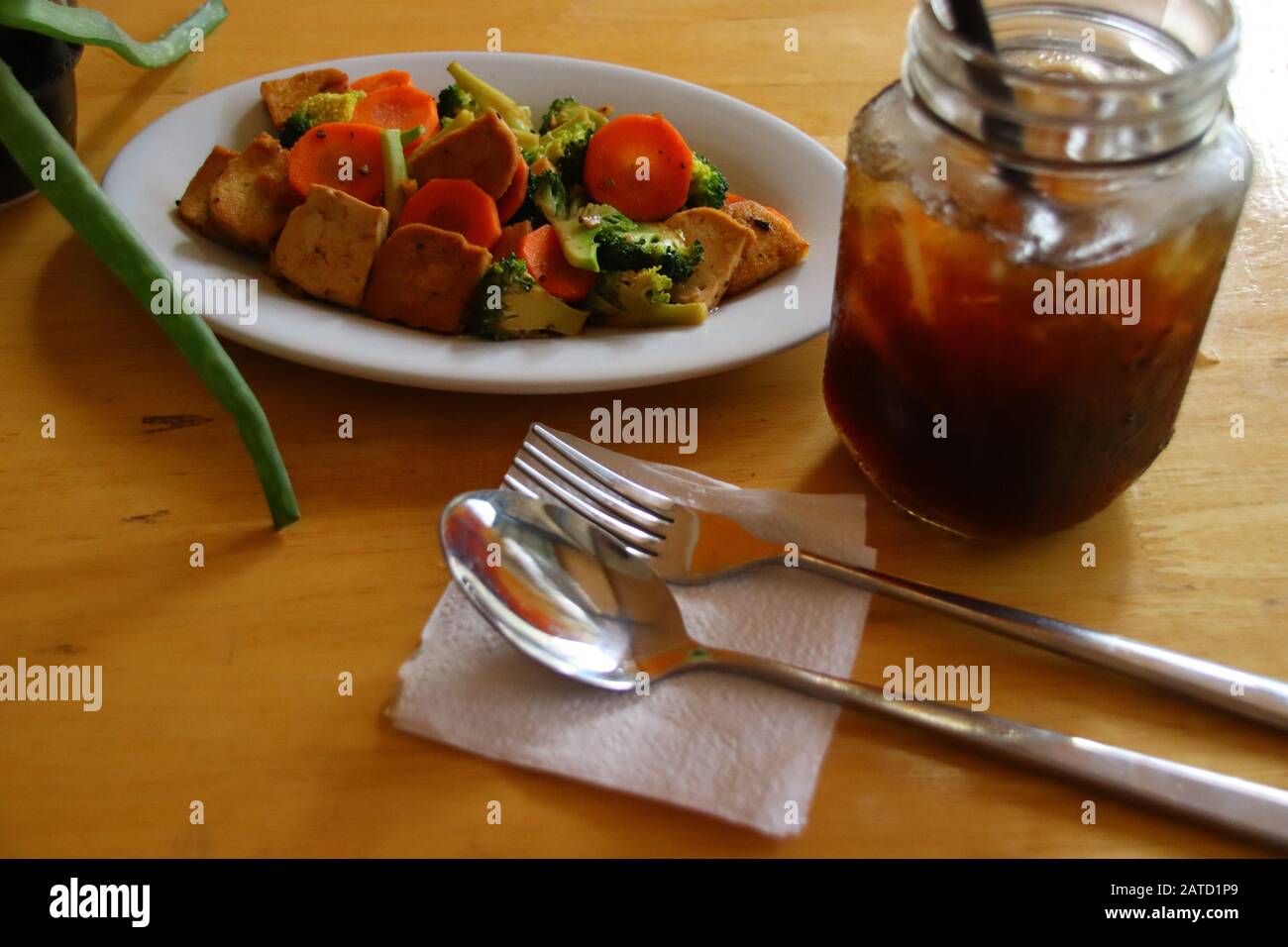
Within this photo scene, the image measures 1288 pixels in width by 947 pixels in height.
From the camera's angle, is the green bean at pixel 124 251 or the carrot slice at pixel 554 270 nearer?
the green bean at pixel 124 251

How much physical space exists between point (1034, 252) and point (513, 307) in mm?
506

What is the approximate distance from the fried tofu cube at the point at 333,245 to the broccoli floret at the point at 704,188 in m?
0.34

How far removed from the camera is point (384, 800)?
0.83 metres

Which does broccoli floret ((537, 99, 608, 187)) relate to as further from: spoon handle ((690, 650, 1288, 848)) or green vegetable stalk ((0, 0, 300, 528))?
spoon handle ((690, 650, 1288, 848))

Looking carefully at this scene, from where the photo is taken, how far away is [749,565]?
98 cm

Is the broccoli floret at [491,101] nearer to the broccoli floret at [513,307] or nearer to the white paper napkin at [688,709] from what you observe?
the broccoli floret at [513,307]

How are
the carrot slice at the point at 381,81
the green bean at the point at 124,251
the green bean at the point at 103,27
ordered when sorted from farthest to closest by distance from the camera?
the carrot slice at the point at 381,81
the green bean at the point at 103,27
the green bean at the point at 124,251

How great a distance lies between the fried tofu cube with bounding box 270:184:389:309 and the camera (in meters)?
1.20

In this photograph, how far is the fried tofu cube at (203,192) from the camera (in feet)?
4.22

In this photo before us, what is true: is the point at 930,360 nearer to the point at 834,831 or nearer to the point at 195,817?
the point at 834,831

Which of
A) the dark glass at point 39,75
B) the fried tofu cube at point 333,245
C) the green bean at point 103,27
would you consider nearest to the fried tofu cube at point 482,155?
the fried tofu cube at point 333,245

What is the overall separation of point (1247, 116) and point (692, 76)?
0.75m

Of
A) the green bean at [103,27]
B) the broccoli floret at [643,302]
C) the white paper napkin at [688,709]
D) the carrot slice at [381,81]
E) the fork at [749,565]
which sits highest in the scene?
the green bean at [103,27]

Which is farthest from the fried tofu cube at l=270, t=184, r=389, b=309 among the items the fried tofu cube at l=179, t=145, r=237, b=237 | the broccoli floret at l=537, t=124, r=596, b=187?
the broccoli floret at l=537, t=124, r=596, b=187
